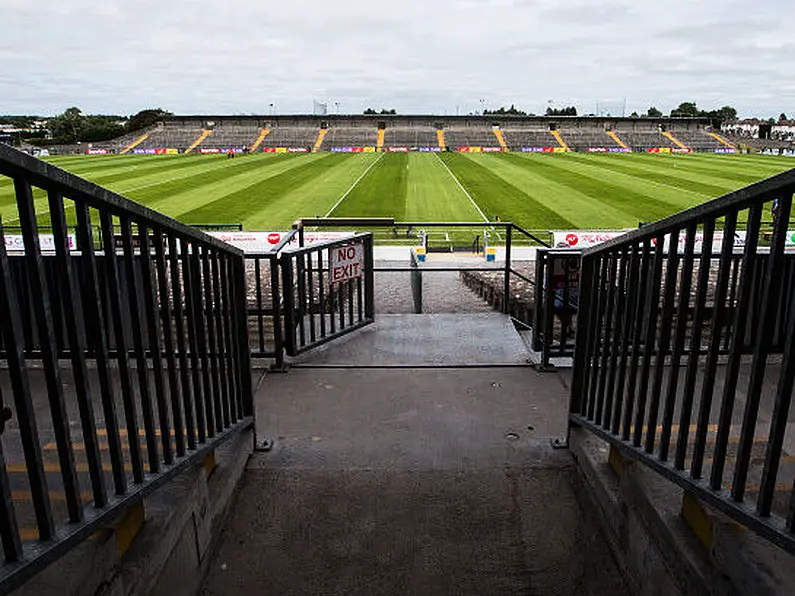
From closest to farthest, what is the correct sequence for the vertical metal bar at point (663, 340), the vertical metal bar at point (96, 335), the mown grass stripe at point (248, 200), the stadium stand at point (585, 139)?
1. the vertical metal bar at point (96, 335)
2. the vertical metal bar at point (663, 340)
3. the mown grass stripe at point (248, 200)
4. the stadium stand at point (585, 139)

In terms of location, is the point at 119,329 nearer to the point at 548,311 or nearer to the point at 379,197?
the point at 548,311

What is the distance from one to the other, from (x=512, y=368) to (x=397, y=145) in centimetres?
7463

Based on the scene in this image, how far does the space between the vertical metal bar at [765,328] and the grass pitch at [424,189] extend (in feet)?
67.5

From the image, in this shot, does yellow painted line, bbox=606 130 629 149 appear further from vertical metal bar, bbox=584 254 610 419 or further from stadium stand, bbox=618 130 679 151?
vertical metal bar, bbox=584 254 610 419

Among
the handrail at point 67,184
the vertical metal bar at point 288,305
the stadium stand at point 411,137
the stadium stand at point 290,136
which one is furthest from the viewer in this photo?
the stadium stand at point 411,137

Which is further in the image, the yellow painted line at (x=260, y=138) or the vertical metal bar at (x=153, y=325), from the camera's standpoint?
the yellow painted line at (x=260, y=138)

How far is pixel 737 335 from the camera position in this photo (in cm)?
199

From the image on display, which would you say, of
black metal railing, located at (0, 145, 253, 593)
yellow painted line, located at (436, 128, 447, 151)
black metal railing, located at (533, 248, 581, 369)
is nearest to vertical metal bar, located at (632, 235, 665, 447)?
black metal railing, located at (0, 145, 253, 593)

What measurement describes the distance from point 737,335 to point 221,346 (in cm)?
223

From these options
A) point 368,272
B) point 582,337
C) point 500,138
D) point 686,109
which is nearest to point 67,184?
point 582,337

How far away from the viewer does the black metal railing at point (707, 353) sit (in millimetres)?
1794

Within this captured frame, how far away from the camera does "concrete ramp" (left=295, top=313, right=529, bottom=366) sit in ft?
17.2

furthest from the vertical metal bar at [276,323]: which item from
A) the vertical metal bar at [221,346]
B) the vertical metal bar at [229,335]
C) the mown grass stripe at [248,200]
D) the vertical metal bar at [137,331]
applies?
the mown grass stripe at [248,200]

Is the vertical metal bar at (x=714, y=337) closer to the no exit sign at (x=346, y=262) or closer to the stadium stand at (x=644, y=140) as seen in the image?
the no exit sign at (x=346, y=262)
